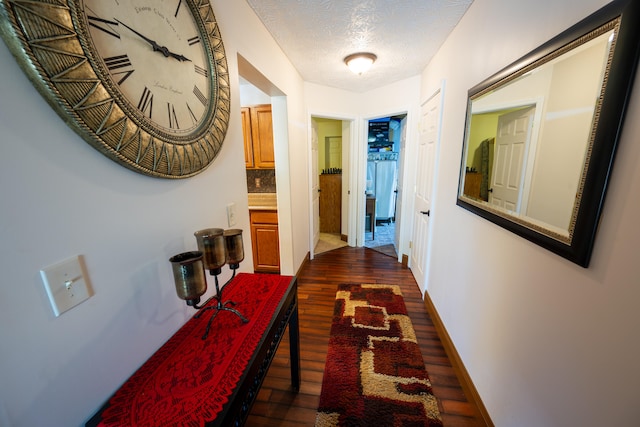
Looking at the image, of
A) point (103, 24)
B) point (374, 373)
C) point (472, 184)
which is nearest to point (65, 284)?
point (103, 24)

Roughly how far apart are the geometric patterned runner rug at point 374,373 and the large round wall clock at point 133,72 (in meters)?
1.54

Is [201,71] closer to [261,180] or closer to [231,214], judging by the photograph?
[231,214]

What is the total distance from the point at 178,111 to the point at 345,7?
4.76 feet

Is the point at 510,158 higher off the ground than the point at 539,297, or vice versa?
the point at 510,158

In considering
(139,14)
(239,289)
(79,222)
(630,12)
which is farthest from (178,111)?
(630,12)

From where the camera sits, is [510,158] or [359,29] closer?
[510,158]

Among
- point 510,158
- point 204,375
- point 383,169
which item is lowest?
point 204,375

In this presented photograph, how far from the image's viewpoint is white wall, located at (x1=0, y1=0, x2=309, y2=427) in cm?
49

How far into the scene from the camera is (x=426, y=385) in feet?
4.89

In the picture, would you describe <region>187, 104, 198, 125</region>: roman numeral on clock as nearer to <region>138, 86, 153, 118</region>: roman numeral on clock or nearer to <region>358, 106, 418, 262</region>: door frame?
<region>138, 86, 153, 118</region>: roman numeral on clock

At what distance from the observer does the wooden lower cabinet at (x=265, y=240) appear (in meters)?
2.69

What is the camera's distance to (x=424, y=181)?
2.60 m

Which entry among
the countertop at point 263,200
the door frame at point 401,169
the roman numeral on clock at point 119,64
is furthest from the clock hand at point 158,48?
the door frame at point 401,169

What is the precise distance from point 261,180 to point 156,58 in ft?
7.78
